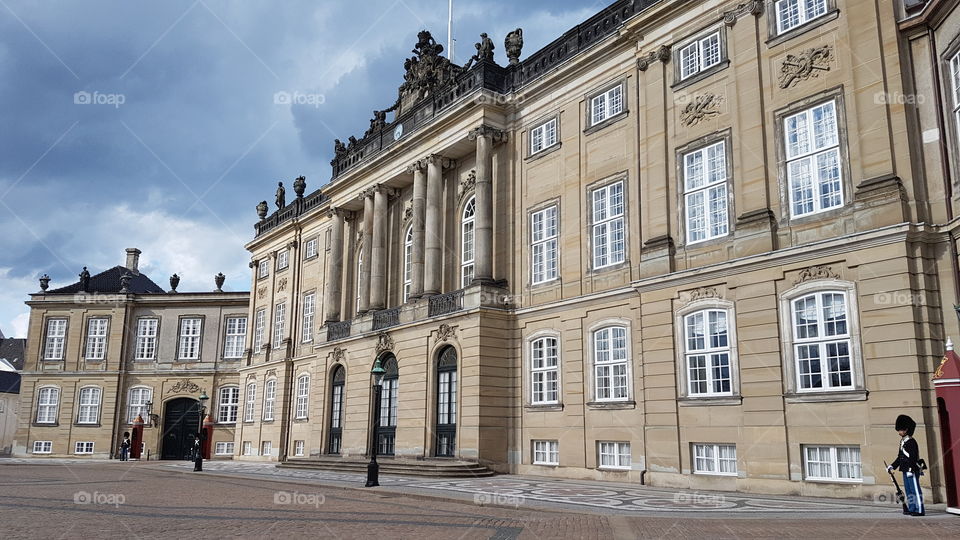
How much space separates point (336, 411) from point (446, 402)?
10.1 meters

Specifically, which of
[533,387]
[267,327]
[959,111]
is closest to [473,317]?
[533,387]

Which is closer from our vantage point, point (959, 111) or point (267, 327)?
point (959, 111)

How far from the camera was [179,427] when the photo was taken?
54656 mm

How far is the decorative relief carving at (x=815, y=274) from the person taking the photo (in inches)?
720

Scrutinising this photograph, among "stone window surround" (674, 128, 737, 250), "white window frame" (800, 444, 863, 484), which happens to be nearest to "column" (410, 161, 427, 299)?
"stone window surround" (674, 128, 737, 250)

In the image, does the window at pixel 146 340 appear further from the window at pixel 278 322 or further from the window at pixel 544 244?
the window at pixel 544 244

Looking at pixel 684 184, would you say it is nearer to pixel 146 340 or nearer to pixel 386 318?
pixel 386 318

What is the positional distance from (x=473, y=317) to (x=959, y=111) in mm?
16604

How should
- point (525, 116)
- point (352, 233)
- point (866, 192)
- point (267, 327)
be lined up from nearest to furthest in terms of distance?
1. point (866, 192)
2. point (525, 116)
3. point (352, 233)
4. point (267, 327)

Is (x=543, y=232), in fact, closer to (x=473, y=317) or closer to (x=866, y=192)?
(x=473, y=317)

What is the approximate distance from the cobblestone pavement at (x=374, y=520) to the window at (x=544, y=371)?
26.5ft

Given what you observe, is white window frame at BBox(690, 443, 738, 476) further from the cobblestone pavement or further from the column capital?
the column capital

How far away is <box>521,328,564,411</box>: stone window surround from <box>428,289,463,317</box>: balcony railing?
316 centimetres

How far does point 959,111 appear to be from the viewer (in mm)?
16703
